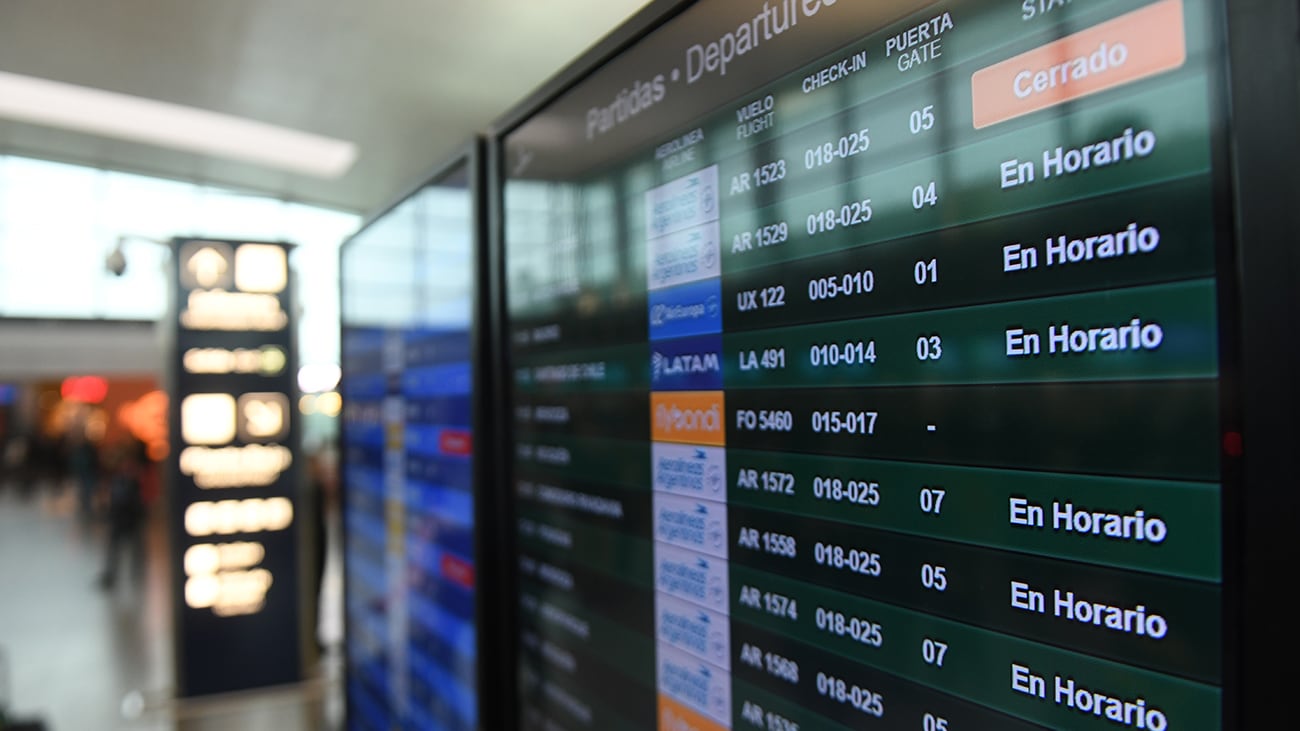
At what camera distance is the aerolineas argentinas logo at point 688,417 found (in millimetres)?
1224

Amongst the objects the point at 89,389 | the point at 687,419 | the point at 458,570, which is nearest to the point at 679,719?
the point at 687,419

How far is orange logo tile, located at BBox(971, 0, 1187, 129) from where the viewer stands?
660 mm

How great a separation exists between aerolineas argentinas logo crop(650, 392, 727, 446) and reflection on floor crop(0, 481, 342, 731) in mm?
4909

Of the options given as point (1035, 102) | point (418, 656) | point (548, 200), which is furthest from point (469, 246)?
point (1035, 102)

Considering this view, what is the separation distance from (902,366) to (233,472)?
6.02 meters

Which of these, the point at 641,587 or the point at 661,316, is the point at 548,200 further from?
the point at 641,587

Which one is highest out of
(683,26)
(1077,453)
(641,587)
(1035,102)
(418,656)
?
(683,26)

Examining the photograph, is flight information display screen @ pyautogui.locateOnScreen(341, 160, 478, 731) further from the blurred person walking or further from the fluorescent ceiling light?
the blurred person walking

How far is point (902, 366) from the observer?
0.91 metres

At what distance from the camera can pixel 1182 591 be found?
657 mm

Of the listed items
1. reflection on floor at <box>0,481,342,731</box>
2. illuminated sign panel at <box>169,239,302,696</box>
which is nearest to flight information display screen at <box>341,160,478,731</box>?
reflection on floor at <box>0,481,342,731</box>

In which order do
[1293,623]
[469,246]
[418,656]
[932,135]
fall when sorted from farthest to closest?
[418,656]
[469,246]
[932,135]
[1293,623]

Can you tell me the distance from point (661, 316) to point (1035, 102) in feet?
2.28

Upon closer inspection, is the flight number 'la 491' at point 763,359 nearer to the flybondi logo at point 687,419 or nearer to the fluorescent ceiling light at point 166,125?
the flybondi logo at point 687,419
